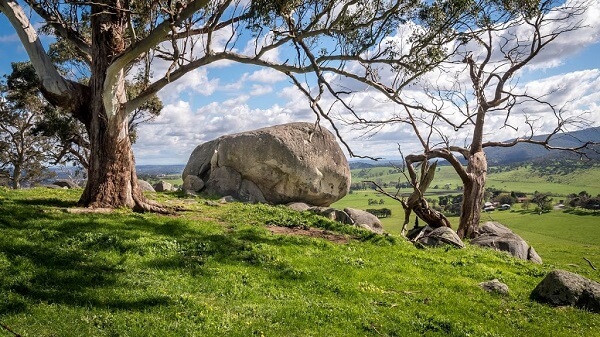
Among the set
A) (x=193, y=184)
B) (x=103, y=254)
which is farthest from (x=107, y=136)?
(x=193, y=184)

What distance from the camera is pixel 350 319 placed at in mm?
10070

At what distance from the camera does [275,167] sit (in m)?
34.1

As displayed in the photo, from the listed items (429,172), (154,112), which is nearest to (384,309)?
(429,172)

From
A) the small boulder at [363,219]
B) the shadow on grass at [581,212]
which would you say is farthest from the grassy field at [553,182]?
the small boulder at [363,219]

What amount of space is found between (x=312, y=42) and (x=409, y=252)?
37.4 ft

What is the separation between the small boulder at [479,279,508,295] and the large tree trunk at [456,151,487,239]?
1354 centimetres

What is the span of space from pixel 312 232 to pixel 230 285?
8801 mm

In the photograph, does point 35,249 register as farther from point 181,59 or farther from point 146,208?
point 181,59

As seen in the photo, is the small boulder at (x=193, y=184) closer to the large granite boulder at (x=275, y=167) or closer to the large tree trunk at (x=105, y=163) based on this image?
the large granite boulder at (x=275, y=167)

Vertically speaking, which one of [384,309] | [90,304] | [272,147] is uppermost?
[272,147]

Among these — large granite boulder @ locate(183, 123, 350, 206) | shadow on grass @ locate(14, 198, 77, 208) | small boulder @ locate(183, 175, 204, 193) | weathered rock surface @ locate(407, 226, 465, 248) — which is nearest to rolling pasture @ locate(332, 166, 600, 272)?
large granite boulder @ locate(183, 123, 350, 206)

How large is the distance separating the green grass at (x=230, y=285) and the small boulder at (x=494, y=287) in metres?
0.31

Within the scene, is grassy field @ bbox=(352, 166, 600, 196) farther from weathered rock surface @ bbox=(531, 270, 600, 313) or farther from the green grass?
the green grass

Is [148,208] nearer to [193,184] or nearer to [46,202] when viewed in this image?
[46,202]
